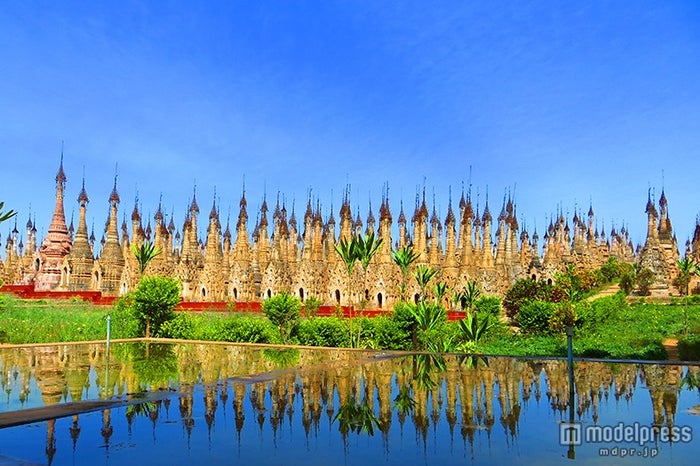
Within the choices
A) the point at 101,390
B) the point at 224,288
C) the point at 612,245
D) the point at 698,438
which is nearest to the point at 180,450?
the point at 101,390

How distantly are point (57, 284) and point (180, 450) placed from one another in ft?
154

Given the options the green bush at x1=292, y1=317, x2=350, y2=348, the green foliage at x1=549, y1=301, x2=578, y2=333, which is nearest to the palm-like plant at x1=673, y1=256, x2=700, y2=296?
the green foliage at x1=549, y1=301, x2=578, y2=333

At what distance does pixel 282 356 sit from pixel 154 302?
7.79 metres

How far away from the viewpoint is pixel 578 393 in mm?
10656

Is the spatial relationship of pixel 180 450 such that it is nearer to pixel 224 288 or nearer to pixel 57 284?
pixel 224 288

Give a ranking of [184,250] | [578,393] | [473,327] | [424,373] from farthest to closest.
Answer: [184,250], [473,327], [424,373], [578,393]

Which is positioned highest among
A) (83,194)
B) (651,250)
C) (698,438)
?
(83,194)

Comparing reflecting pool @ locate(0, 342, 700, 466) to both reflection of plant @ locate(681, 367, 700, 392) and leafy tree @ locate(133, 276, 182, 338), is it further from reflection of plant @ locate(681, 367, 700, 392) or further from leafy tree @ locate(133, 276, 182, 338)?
leafy tree @ locate(133, 276, 182, 338)

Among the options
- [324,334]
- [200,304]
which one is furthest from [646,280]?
[324,334]

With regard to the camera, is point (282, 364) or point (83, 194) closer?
point (282, 364)

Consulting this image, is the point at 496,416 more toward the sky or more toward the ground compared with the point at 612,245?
more toward the ground

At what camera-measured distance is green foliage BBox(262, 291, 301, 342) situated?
20875mm

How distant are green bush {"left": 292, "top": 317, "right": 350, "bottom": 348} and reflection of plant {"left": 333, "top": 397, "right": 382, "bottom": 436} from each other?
10.2m

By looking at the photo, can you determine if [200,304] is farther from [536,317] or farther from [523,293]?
[536,317]
